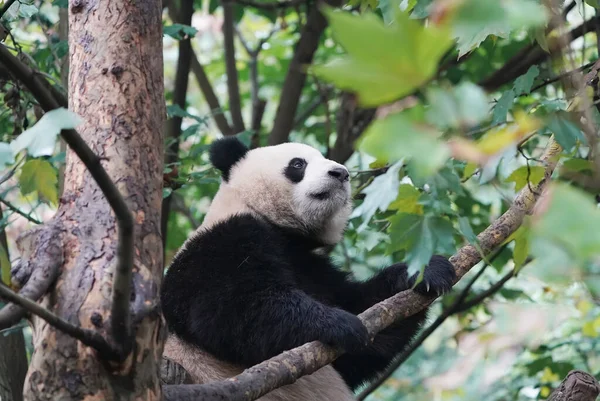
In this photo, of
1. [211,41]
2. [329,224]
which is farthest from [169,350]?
[211,41]

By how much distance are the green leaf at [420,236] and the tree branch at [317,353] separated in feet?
0.69

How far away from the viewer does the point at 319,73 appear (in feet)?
3.25

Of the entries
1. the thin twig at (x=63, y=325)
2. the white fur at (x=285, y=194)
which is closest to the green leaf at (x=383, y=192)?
the thin twig at (x=63, y=325)

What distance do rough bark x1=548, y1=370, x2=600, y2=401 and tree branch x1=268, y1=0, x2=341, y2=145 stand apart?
10.6ft

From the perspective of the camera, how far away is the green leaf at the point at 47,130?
145 cm

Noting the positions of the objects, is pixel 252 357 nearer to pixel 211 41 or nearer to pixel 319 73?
pixel 319 73

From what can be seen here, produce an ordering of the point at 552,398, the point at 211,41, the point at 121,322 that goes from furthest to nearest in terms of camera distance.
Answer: the point at 211,41 → the point at 552,398 → the point at 121,322

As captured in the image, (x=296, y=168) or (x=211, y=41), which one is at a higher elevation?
(x=211, y=41)

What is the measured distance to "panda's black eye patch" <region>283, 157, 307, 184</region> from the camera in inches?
168

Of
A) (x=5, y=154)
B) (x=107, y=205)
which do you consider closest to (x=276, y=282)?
(x=107, y=205)

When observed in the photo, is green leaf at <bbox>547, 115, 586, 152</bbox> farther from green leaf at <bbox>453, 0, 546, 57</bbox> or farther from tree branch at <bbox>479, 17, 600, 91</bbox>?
tree branch at <bbox>479, 17, 600, 91</bbox>

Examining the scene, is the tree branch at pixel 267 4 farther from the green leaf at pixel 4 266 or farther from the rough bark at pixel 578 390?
the green leaf at pixel 4 266

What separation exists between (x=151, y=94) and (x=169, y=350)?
162cm

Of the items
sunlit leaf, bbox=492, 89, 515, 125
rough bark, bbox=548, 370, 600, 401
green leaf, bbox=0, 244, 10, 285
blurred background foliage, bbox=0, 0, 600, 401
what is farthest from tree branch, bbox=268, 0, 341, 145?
green leaf, bbox=0, 244, 10, 285
